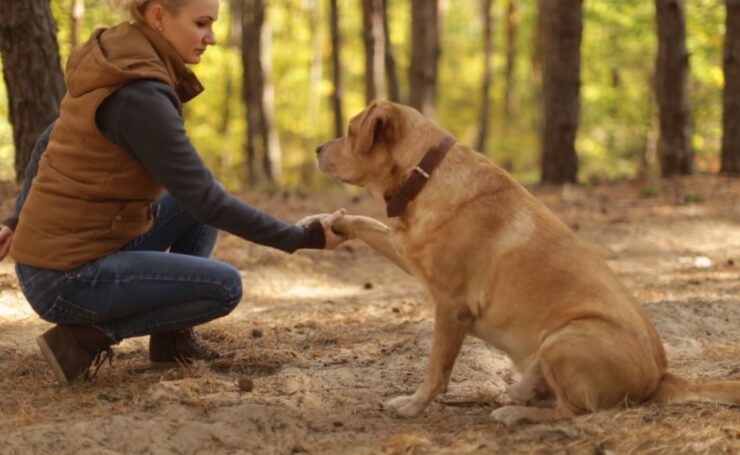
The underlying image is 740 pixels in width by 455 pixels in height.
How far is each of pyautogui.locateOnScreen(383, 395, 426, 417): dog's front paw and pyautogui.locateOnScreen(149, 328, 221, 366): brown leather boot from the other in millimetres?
1265

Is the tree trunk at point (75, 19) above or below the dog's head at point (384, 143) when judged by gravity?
above

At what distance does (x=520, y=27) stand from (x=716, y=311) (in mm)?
26708

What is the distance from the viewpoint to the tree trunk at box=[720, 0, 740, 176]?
14.0 metres

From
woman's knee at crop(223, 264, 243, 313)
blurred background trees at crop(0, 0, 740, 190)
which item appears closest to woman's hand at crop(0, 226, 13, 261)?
woman's knee at crop(223, 264, 243, 313)

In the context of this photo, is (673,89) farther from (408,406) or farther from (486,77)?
(486,77)

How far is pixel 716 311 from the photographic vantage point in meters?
6.62

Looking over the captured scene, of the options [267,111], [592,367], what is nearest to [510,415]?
[592,367]

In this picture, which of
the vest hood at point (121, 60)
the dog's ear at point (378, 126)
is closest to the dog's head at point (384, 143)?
the dog's ear at point (378, 126)

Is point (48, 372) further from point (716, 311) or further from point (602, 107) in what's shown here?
point (602, 107)

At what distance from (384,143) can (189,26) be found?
1.07m

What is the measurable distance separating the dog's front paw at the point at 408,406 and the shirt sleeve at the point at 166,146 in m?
1.10

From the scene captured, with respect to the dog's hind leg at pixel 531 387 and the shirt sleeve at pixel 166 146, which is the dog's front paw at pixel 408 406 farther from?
the shirt sleeve at pixel 166 146

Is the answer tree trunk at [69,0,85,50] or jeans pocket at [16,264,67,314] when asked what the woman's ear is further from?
tree trunk at [69,0,85,50]

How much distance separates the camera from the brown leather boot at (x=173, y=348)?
504 cm
